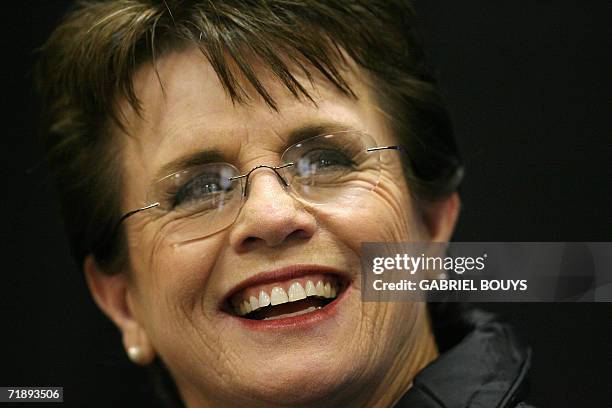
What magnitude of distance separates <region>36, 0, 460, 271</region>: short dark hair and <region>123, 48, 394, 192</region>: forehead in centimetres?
2

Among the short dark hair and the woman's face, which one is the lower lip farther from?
the short dark hair

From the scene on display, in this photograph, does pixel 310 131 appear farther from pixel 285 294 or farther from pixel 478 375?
pixel 478 375

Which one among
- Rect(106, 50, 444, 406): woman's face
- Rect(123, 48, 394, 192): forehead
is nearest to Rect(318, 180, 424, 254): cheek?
Rect(106, 50, 444, 406): woman's face

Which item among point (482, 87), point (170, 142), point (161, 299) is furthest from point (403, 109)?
Result: point (161, 299)

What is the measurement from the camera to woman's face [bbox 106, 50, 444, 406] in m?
1.33

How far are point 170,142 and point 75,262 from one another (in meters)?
0.44

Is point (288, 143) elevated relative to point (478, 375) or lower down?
elevated

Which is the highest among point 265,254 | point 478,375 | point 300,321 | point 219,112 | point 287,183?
point 219,112

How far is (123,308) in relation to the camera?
159cm

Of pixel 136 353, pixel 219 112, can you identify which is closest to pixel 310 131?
pixel 219 112

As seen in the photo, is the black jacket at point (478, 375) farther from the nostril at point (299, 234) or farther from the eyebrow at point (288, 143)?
the eyebrow at point (288, 143)

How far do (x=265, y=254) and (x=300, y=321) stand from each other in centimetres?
11

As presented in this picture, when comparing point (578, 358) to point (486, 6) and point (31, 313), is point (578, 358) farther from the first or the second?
point (31, 313)

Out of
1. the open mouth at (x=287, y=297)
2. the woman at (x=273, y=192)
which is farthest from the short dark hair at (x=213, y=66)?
the open mouth at (x=287, y=297)
